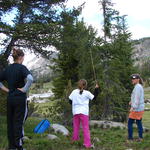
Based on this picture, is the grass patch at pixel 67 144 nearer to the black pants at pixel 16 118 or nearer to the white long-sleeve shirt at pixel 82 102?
the white long-sleeve shirt at pixel 82 102

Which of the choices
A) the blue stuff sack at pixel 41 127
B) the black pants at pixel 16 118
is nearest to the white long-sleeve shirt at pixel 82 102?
the blue stuff sack at pixel 41 127

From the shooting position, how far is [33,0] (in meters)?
10.8

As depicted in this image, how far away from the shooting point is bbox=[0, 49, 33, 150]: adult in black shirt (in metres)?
5.74

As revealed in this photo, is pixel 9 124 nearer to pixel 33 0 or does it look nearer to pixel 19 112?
pixel 19 112

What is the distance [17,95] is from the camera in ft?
18.9

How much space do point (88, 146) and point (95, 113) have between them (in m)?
7.82

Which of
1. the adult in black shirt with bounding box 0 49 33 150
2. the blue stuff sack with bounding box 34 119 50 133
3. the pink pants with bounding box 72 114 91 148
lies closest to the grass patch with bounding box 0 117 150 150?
the pink pants with bounding box 72 114 91 148

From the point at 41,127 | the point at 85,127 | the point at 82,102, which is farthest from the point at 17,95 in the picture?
the point at 41,127

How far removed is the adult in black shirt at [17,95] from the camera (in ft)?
18.8

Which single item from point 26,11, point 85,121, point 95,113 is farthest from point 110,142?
point 95,113

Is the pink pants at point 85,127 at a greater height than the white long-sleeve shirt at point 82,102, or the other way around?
the white long-sleeve shirt at point 82,102

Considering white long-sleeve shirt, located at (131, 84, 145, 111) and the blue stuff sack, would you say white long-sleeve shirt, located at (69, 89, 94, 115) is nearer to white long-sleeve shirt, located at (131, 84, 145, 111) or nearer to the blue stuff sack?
white long-sleeve shirt, located at (131, 84, 145, 111)

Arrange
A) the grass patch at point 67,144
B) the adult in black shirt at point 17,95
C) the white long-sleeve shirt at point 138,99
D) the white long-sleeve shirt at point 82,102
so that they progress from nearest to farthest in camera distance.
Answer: the adult in black shirt at point 17,95 < the grass patch at point 67,144 < the white long-sleeve shirt at point 82,102 < the white long-sleeve shirt at point 138,99

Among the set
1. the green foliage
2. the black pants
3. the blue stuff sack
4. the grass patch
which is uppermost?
the green foliage
